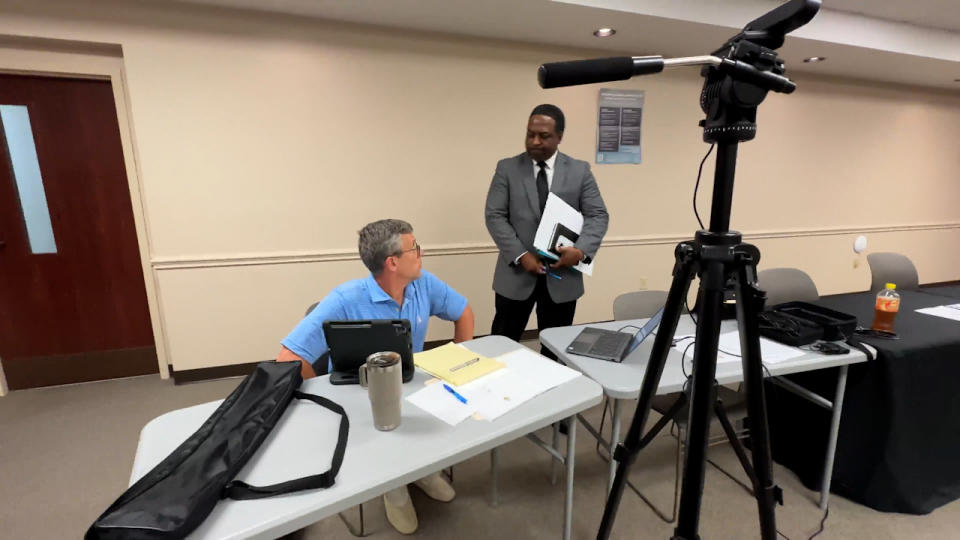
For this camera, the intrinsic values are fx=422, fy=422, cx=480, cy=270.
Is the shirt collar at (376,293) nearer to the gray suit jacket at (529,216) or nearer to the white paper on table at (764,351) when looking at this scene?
the gray suit jacket at (529,216)

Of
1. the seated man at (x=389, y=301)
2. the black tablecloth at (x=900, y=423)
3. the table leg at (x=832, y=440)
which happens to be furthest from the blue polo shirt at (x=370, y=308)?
the black tablecloth at (x=900, y=423)

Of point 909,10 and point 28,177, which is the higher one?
point 909,10

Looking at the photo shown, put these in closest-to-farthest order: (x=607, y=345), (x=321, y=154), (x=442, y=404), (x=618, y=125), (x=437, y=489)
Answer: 1. (x=442, y=404)
2. (x=607, y=345)
3. (x=437, y=489)
4. (x=321, y=154)
5. (x=618, y=125)

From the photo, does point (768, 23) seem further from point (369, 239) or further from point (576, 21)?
point (576, 21)

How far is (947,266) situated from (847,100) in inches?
107

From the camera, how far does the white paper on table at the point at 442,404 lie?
1.06 meters

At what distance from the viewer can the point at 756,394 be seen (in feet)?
2.91

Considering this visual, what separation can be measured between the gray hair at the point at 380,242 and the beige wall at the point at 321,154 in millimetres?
1641

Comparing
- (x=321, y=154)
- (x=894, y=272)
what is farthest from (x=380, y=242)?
(x=894, y=272)

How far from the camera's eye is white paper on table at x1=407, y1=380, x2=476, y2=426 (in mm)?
1060

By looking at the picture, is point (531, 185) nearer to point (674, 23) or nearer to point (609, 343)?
point (609, 343)

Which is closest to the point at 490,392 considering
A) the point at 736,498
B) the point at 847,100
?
the point at 736,498

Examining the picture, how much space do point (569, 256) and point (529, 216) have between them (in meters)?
0.31

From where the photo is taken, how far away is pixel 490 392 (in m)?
Result: 1.17
